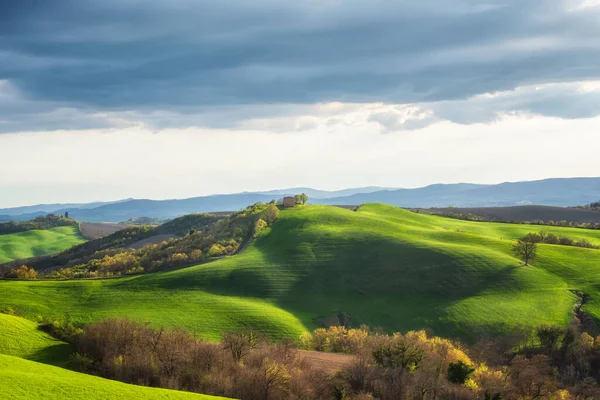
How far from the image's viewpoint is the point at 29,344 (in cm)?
5212

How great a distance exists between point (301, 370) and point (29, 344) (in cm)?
2958

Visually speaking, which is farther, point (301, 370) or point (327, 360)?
point (327, 360)

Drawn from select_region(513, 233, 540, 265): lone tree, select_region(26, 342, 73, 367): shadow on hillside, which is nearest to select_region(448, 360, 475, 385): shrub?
select_region(26, 342, 73, 367): shadow on hillside

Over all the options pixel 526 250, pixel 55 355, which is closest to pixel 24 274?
pixel 55 355

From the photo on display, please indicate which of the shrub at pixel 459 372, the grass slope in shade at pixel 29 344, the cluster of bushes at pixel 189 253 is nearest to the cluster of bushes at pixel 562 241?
the cluster of bushes at pixel 189 253

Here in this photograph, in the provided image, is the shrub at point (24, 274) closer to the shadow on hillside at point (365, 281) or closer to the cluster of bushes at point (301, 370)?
the shadow on hillside at point (365, 281)

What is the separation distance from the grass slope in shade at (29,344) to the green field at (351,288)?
1695cm

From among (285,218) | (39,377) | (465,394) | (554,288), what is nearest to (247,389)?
(39,377)

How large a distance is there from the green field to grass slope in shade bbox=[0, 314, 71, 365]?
55.6ft

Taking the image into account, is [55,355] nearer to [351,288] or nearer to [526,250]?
[351,288]

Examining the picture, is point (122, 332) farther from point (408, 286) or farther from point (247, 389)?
point (408, 286)

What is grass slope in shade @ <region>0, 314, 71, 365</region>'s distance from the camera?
49.8 m

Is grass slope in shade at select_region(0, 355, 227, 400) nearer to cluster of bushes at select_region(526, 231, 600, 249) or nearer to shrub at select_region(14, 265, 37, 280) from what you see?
shrub at select_region(14, 265, 37, 280)

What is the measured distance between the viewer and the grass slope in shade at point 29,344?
163 ft
